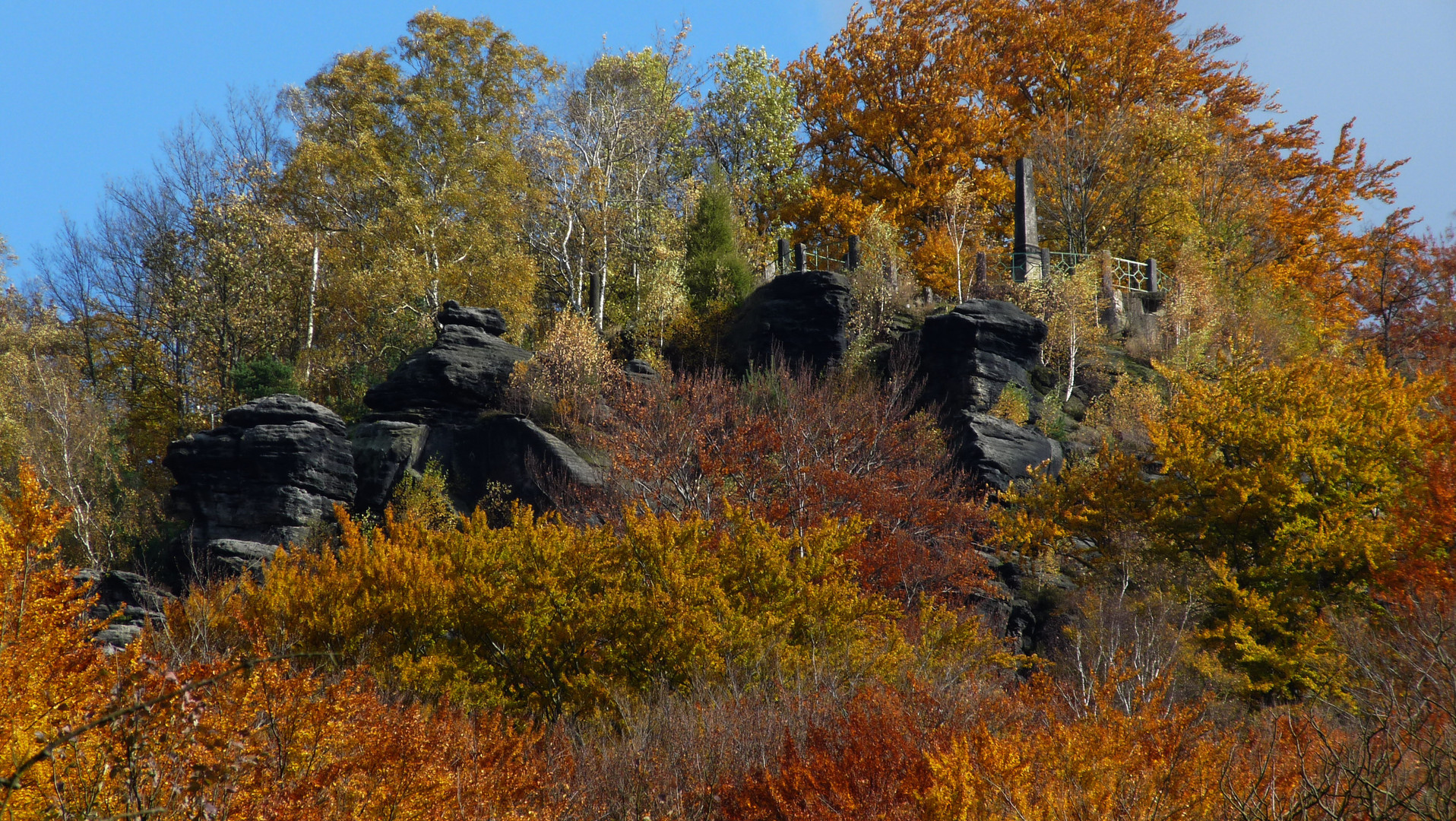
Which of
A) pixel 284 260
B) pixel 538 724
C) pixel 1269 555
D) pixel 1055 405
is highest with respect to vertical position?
pixel 284 260

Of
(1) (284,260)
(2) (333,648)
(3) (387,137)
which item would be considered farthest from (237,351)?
(2) (333,648)

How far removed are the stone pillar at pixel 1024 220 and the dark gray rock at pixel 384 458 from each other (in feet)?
57.1

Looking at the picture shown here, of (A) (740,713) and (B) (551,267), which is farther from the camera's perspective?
(B) (551,267)

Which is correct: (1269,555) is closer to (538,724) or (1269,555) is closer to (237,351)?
(538,724)

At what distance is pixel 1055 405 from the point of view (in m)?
27.3

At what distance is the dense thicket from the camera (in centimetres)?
767

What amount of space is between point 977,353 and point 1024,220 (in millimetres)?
6691

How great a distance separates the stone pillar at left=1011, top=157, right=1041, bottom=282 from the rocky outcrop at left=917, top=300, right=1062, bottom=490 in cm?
366

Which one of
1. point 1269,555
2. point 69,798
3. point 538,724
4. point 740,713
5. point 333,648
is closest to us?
point 69,798

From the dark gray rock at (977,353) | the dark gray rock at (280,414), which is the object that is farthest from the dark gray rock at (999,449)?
the dark gray rock at (280,414)

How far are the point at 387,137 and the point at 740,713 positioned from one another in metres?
31.5

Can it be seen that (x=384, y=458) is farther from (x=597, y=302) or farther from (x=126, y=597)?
(x=597, y=302)

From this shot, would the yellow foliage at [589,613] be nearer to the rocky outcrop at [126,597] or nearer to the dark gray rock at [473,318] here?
the rocky outcrop at [126,597]

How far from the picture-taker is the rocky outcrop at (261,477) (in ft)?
79.0
